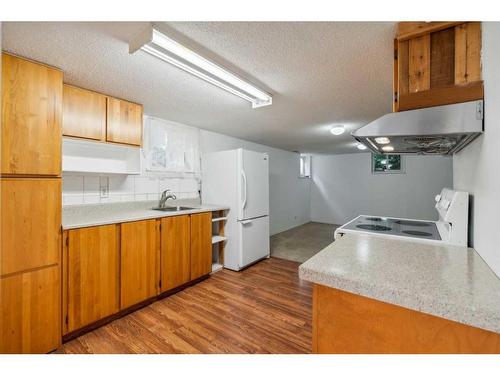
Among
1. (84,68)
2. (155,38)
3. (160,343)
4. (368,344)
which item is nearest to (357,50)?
(155,38)

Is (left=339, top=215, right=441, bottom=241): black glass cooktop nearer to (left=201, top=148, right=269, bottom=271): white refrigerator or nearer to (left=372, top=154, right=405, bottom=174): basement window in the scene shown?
(left=201, top=148, right=269, bottom=271): white refrigerator

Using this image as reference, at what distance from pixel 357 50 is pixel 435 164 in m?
5.32

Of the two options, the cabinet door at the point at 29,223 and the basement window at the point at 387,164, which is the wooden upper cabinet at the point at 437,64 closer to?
the cabinet door at the point at 29,223

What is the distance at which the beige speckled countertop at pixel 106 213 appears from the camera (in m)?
1.83

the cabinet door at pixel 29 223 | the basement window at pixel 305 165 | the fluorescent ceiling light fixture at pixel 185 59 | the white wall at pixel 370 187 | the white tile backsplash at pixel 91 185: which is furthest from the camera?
the basement window at pixel 305 165

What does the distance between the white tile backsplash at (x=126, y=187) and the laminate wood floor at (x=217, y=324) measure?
122 cm

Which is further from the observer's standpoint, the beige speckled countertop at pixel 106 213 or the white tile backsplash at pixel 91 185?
the white tile backsplash at pixel 91 185

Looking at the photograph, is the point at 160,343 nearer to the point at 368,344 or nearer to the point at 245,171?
the point at 368,344

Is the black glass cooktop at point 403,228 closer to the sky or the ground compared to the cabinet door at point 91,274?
closer to the sky

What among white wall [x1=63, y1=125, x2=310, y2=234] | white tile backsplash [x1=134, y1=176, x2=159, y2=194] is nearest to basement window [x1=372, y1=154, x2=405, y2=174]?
white wall [x1=63, y1=125, x2=310, y2=234]

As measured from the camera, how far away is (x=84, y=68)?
1.64 metres

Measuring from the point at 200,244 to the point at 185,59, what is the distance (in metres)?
2.08

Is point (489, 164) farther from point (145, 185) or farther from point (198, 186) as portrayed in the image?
point (198, 186)

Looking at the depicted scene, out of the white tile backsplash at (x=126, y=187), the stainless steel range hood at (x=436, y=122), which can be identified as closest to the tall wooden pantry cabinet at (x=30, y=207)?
the white tile backsplash at (x=126, y=187)
